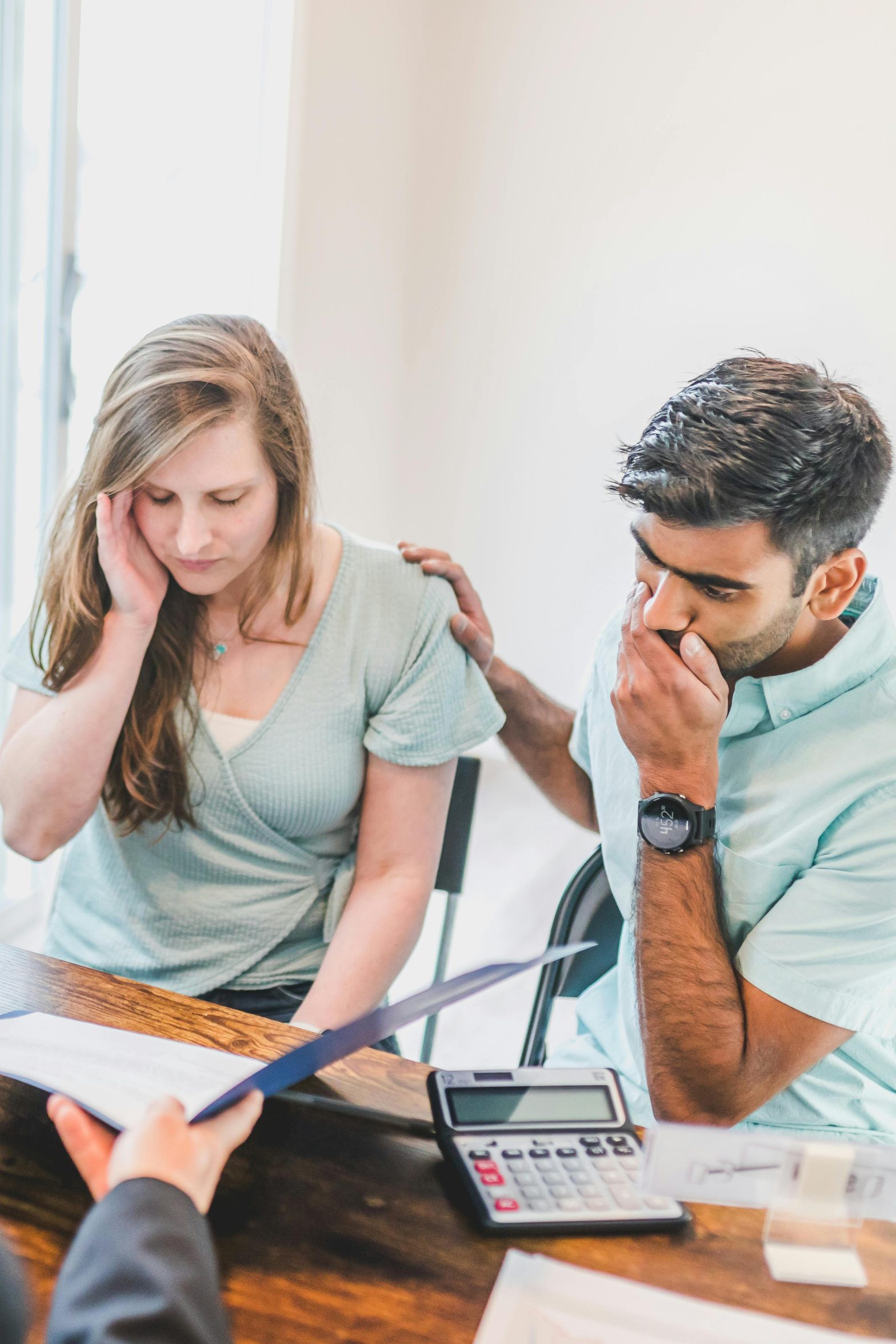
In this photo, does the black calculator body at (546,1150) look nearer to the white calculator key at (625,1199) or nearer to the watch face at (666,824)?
the white calculator key at (625,1199)

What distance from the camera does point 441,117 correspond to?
3.36 m

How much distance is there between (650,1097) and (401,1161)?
0.38m

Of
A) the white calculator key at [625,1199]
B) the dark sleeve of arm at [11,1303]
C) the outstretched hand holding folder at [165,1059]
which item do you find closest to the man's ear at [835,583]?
the outstretched hand holding folder at [165,1059]

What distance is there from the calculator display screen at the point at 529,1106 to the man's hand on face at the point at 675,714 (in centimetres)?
36

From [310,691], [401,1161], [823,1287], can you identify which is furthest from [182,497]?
[823,1287]

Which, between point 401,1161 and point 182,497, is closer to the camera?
point 401,1161

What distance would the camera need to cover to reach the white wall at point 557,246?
2.95 meters

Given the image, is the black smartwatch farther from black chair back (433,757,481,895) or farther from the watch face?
black chair back (433,757,481,895)

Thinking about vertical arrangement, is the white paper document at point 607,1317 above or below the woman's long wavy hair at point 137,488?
below

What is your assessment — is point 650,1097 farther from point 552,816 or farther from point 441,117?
point 441,117

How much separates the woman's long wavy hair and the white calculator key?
69 cm

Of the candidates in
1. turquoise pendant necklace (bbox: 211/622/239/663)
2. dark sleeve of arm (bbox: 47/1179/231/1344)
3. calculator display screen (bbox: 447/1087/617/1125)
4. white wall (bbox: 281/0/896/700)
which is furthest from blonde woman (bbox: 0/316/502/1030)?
white wall (bbox: 281/0/896/700)

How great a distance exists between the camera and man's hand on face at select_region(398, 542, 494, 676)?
4.57 ft

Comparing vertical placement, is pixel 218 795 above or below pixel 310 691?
below
